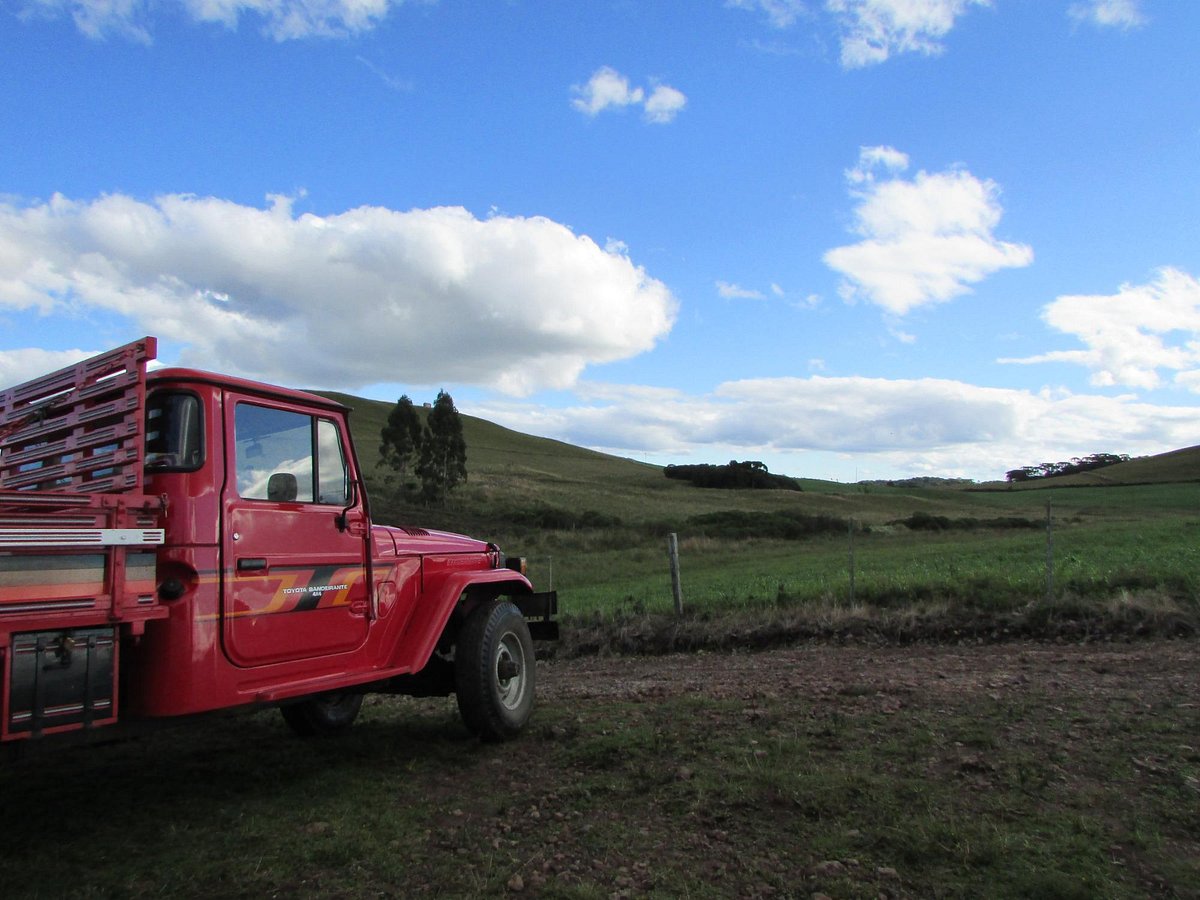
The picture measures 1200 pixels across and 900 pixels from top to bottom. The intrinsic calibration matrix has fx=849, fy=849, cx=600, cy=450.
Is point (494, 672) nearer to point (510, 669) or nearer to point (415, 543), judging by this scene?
point (510, 669)

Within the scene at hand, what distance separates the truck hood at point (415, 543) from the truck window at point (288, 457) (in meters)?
0.48

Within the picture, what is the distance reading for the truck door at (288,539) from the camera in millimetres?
4410

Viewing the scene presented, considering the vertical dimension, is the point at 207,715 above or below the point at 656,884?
above

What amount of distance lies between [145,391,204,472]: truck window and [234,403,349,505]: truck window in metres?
0.24

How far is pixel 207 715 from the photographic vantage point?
421 centimetres

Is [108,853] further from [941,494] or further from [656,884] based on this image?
[941,494]

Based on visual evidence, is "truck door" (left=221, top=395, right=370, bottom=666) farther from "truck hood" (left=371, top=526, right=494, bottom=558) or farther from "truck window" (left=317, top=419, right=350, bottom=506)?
"truck hood" (left=371, top=526, right=494, bottom=558)

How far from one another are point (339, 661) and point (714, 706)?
295cm

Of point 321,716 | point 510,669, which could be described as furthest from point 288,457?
point 321,716

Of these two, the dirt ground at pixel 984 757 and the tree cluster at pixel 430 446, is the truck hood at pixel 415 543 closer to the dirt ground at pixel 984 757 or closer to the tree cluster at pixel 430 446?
the dirt ground at pixel 984 757

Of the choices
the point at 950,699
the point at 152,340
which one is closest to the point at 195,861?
the point at 152,340

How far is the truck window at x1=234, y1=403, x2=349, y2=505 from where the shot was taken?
4.62 meters

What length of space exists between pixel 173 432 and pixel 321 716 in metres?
3.05

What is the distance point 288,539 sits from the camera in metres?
4.72
